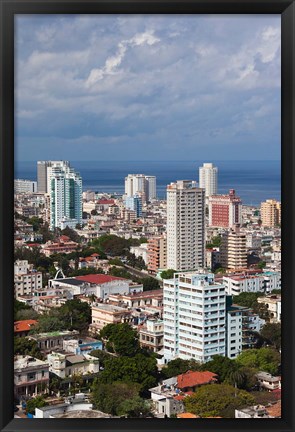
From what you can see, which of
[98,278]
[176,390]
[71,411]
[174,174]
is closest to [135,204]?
[174,174]

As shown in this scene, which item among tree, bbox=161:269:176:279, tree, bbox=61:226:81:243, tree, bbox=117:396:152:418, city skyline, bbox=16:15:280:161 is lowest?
tree, bbox=117:396:152:418

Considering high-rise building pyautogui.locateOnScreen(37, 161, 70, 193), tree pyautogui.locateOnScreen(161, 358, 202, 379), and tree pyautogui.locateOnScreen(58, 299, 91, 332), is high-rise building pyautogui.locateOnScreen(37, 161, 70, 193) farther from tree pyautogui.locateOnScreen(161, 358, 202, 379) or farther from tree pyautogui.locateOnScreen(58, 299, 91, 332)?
tree pyautogui.locateOnScreen(161, 358, 202, 379)

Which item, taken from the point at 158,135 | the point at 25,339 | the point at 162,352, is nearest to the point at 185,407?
the point at 162,352

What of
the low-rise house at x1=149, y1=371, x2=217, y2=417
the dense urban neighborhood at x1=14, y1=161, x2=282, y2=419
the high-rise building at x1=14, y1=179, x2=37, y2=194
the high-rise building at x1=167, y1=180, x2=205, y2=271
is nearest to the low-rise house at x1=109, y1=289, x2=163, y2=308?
the dense urban neighborhood at x1=14, y1=161, x2=282, y2=419

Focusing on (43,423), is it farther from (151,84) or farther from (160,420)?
(151,84)

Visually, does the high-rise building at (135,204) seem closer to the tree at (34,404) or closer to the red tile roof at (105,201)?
the red tile roof at (105,201)

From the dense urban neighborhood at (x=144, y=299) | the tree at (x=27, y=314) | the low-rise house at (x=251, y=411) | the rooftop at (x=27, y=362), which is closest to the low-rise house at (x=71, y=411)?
the dense urban neighborhood at (x=144, y=299)

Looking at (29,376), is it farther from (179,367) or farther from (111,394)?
(179,367)
